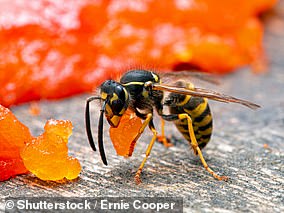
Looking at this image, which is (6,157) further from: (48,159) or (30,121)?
(30,121)

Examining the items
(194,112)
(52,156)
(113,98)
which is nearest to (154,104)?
(194,112)

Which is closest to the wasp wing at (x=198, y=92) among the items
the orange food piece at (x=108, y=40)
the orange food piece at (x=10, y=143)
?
the orange food piece at (x=10, y=143)

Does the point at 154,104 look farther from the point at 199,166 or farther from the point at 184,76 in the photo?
the point at 199,166

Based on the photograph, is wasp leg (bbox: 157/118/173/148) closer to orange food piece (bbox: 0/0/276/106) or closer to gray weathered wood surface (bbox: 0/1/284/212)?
gray weathered wood surface (bbox: 0/1/284/212)

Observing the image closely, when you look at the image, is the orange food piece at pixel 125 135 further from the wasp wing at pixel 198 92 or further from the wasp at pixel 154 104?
the wasp wing at pixel 198 92

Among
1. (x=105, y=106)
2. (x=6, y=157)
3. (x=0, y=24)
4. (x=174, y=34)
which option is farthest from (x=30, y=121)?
(x=174, y=34)

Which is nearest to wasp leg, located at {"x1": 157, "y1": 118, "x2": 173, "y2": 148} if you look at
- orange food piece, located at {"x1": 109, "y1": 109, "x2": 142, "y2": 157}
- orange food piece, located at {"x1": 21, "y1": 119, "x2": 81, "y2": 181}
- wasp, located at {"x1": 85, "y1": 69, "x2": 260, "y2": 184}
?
wasp, located at {"x1": 85, "y1": 69, "x2": 260, "y2": 184}
